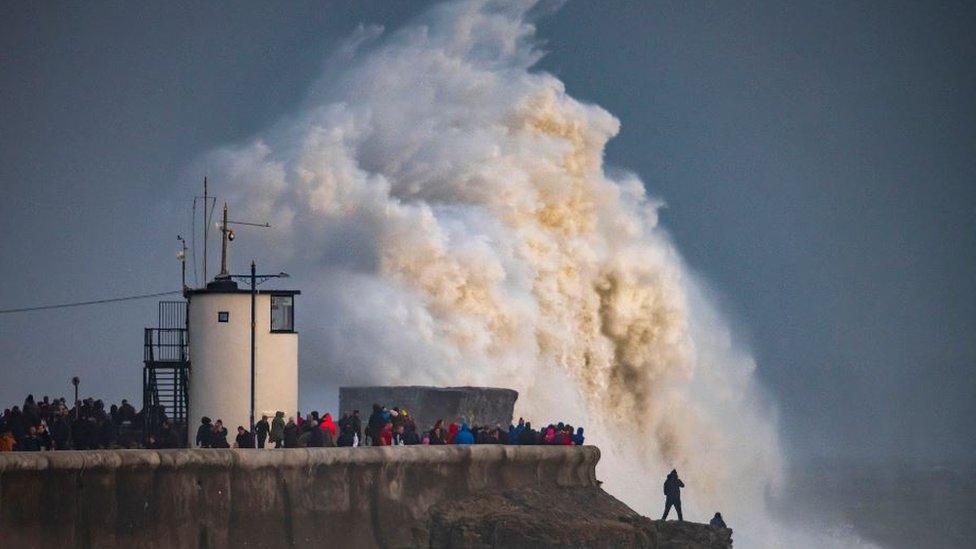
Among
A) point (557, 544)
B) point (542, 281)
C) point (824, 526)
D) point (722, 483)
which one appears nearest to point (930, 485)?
point (824, 526)

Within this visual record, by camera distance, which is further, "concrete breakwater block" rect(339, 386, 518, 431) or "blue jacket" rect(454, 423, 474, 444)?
"concrete breakwater block" rect(339, 386, 518, 431)

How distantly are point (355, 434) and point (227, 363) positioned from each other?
2718 millimetres

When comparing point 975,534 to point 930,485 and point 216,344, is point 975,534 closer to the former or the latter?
point 930,485

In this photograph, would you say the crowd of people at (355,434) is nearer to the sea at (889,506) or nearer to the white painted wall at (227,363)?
the white painted wall at (227,363)

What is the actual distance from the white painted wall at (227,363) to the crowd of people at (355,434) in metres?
0.30

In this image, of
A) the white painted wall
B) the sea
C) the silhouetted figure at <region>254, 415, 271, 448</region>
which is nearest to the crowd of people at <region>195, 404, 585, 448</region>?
the silhouetted figure at <region>254, 415, 271, 448</region>

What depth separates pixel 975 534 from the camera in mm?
83250

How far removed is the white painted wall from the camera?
31984 millimetres

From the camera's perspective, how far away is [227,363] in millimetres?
32000

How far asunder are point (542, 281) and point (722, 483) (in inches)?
385

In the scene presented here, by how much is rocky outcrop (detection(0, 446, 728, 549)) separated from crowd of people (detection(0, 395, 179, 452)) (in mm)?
1442

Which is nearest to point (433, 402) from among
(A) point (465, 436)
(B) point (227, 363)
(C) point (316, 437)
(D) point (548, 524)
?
(A) point (465, 436)

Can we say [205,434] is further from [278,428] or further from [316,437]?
[316,437]

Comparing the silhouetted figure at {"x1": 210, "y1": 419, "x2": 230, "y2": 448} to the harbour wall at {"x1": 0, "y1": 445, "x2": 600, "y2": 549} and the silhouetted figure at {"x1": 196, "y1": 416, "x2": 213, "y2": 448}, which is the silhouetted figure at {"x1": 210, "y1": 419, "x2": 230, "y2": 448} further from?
the harbour wall at {"x1": 0, "y1": 445, "x2": 600, "y2": 549}
